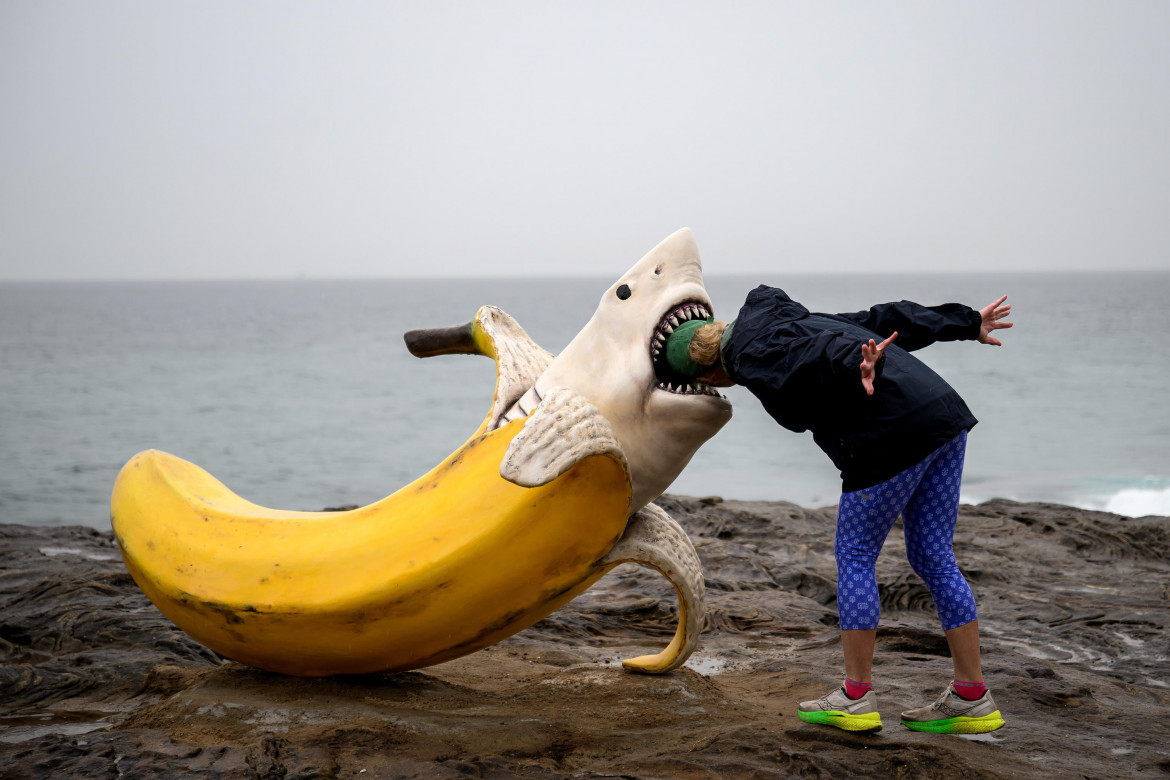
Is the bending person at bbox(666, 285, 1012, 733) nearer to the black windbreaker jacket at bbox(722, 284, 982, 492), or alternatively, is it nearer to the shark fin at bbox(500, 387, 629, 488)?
the black windbreaker jacket at bbox(722, 284, 982, 492)

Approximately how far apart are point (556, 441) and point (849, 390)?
838mm

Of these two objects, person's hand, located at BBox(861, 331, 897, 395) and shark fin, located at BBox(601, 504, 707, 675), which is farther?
shark fin, located at BBox(601, 504, 707, 675)

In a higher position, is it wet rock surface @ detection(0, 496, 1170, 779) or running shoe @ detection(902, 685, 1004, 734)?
running shoe @ detection(902, 685, 1004, 734)

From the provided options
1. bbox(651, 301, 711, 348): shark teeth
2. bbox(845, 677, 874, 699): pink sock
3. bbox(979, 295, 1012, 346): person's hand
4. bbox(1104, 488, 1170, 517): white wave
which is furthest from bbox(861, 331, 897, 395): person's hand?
bbox(1104, 488, 1170, 517): white wave

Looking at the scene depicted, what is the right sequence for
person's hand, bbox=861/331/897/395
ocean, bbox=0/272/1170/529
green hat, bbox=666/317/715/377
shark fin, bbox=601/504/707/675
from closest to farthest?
person's hand, bbox=861/331/897/395
green hat, bbox=666/317/715/377
shark fin, bbox=601/504/707/675
ocean, bbox=0/272/1170/529

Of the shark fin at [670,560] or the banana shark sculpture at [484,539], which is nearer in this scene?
the banana shark sculpture at [484,539]

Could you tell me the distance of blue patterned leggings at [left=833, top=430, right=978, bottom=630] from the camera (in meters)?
2.73

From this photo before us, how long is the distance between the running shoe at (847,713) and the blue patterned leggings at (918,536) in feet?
0.81

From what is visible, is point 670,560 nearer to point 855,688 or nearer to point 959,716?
point 855,688

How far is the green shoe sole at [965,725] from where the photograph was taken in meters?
2.86

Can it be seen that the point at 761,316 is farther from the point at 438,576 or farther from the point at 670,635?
the point at 670,635

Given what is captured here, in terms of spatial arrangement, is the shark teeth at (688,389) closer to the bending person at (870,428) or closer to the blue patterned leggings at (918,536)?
the bending person at (870,428)

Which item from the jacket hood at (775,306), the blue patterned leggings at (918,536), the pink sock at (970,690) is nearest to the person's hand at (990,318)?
Answer: the blue patterned leggings at (918,536)

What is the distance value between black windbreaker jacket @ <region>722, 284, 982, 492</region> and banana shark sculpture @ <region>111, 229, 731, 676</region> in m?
0.35
